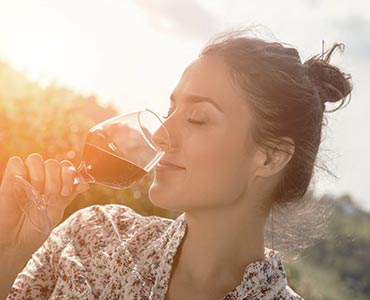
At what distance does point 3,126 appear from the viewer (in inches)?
233

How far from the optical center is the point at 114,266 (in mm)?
3275

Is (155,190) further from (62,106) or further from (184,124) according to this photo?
(62,106)

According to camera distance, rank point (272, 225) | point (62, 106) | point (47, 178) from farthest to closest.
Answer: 1. point (62, 106)
2. point (272, 225)
3. point (47, 178)

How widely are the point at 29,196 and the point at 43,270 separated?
0.71 metres

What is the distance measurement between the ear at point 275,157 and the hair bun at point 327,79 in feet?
1.14

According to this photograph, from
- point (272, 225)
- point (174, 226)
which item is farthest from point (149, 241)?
point (272, 225)

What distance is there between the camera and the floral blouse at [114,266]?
321 centimetres

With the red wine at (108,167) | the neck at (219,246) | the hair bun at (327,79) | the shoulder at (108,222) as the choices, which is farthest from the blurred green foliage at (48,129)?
the red wine at (108,167)

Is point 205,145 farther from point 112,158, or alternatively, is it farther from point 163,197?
point 112,158

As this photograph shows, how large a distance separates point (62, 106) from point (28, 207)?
3.95 metres

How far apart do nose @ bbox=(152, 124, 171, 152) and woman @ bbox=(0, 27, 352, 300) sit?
0.29 feet

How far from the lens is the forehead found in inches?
124

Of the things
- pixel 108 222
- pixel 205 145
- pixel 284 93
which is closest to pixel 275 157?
pixel 284 93

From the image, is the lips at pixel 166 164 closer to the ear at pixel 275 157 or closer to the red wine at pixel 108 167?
the red wine at pixel 108 167
